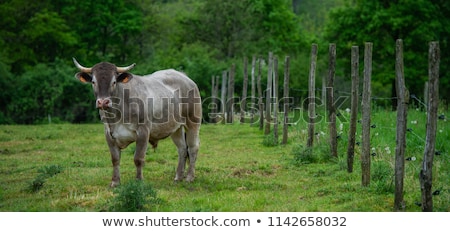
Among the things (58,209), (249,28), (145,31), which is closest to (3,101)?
(145,31)

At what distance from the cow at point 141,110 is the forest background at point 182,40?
53.7 feet

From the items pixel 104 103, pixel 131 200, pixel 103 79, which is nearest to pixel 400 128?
pixel 131 200

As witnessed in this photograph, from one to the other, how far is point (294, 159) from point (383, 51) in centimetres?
2119

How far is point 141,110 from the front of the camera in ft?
33.3

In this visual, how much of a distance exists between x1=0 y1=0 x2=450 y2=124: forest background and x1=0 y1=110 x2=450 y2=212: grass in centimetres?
1335

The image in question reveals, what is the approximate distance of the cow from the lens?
32.1ft

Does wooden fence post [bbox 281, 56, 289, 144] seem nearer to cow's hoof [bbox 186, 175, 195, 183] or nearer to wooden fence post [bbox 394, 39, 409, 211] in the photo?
cow's hoof [bbox 186, 175, 195, 183]

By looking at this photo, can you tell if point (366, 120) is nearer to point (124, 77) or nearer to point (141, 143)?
point (141, 143)

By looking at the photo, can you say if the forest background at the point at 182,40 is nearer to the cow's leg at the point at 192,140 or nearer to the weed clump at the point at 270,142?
the weed clump at the point at 270,142

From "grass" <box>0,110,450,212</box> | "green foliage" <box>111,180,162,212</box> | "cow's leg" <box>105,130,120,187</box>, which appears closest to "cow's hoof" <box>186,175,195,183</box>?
"grass" <box>0,110,450,212</box>

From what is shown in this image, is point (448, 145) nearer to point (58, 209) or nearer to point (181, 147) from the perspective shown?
point (181, 147)

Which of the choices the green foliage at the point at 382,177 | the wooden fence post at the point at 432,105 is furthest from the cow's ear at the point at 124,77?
the wooden fence post at the point at 432,105

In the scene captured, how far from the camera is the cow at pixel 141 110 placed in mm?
9797

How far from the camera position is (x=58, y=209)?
325 inches
